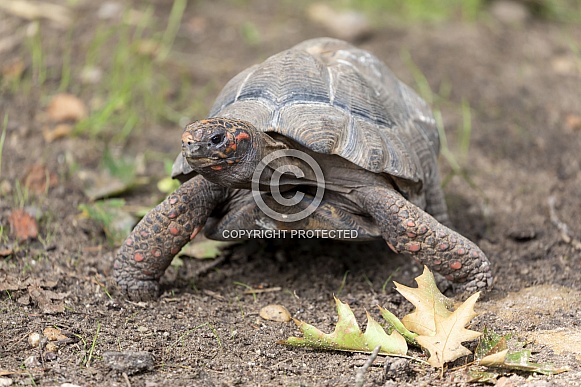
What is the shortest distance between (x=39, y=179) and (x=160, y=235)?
1601mm

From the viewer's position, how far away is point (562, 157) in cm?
572

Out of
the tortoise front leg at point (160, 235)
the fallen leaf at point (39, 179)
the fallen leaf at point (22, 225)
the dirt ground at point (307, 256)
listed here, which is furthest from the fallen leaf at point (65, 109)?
the tortoise front leg at point (160, 235)

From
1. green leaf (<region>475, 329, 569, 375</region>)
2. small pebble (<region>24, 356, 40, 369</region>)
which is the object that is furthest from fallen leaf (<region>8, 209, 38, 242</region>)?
green leaf (<region>475, 329, 569, 375</region>)

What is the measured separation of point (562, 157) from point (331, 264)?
93.2 inches

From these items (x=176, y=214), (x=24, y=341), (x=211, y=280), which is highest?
(x=176, y=214)

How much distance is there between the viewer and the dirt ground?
3.14 m

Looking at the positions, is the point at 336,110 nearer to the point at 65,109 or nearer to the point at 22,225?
the point at 22,225

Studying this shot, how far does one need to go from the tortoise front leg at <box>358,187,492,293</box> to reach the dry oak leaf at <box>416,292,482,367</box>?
2.38 feet

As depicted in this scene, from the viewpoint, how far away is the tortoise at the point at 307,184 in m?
3.68

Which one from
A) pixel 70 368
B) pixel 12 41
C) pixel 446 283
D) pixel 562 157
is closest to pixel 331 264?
pixel 446 283

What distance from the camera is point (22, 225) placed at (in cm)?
439

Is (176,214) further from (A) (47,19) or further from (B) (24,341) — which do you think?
(A) (47,19)

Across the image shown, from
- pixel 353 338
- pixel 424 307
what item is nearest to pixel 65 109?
pixel 353 338

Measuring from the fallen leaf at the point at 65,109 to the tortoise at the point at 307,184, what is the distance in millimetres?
2203
